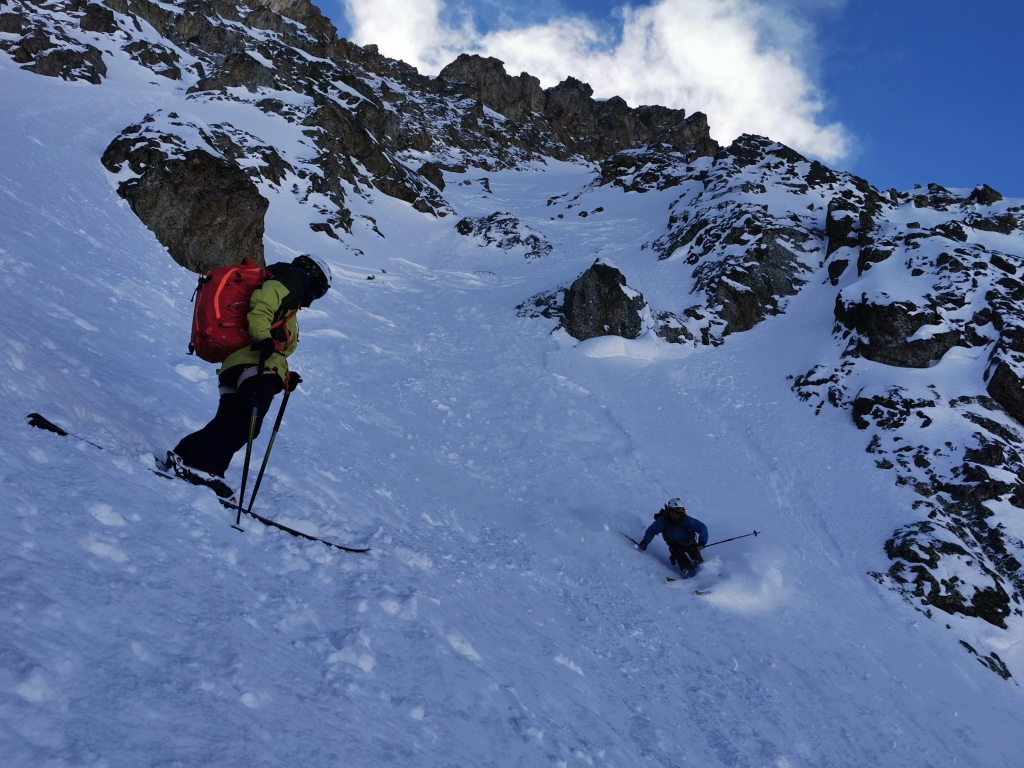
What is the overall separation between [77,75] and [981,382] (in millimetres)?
45355

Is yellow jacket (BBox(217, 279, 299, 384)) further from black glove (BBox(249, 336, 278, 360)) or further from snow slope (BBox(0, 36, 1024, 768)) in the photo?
snow slope (BBox(0, 36, 1024, 768))

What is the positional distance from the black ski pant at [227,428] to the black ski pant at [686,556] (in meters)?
→ 6.26

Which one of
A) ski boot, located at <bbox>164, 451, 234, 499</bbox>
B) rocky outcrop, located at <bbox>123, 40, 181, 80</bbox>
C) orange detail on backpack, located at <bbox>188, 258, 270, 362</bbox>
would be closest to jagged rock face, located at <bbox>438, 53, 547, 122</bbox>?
rocky outcrop, located at <bbox>123, 40, 181, 80</bbox>

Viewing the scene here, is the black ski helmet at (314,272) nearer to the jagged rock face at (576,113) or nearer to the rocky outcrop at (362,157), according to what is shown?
the rocky outcrop at (362,157)

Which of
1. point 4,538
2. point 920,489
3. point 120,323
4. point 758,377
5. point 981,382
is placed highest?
point 981,382

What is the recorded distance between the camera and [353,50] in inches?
3548

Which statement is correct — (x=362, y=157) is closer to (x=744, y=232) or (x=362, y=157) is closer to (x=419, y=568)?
(x=744, y=232)

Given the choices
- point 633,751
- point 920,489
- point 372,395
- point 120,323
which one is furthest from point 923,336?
point 120,323

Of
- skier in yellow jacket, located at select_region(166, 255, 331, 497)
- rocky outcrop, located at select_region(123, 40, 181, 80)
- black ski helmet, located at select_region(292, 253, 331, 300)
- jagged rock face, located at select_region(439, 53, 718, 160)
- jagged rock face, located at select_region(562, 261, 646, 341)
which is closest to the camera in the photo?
skier in yellow jacket, located at select_region(166, 255, 331, 497)

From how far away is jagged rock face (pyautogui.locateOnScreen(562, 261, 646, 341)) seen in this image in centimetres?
2073

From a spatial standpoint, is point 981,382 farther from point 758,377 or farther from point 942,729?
point 942,729

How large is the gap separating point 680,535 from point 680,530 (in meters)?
0.07

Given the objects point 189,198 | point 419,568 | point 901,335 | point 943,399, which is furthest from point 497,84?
point 419,568

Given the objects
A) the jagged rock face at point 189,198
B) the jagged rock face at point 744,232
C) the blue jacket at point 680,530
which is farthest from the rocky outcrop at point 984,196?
the jagged rock face at point 189,198
